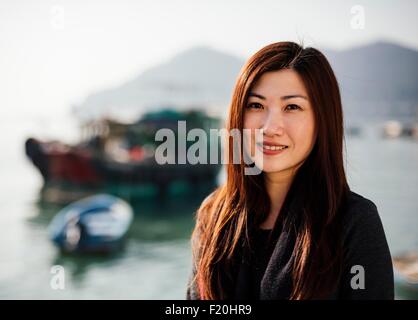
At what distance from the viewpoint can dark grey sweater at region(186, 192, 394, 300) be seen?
1.13 metres

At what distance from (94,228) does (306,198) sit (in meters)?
12.5

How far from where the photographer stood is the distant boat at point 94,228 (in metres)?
13.0

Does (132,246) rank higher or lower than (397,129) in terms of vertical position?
lower

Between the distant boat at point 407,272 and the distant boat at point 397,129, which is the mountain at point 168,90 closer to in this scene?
the distant boat at point 397,129

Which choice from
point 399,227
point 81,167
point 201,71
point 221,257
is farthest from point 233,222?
point 201,71

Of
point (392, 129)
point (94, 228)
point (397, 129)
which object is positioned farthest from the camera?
point (392, 129)

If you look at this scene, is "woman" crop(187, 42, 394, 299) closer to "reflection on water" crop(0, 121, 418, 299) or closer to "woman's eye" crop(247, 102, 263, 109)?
"woman's eye" crop(247, 102, 263, 109)

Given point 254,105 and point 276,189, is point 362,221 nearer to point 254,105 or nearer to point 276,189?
point 276,189

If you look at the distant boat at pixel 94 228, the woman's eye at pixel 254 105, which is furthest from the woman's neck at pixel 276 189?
the distant boat at pixel 94 228

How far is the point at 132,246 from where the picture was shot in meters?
14.8

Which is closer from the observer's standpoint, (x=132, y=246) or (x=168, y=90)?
(x=132, y=246)

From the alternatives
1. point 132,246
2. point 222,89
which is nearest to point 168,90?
point 222,89

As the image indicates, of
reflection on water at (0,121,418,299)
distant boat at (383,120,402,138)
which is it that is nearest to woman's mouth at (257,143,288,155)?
reflection on water at (0,121,418,299)

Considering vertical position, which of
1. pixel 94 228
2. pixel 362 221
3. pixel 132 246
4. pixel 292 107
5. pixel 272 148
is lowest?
pixel 132 246
